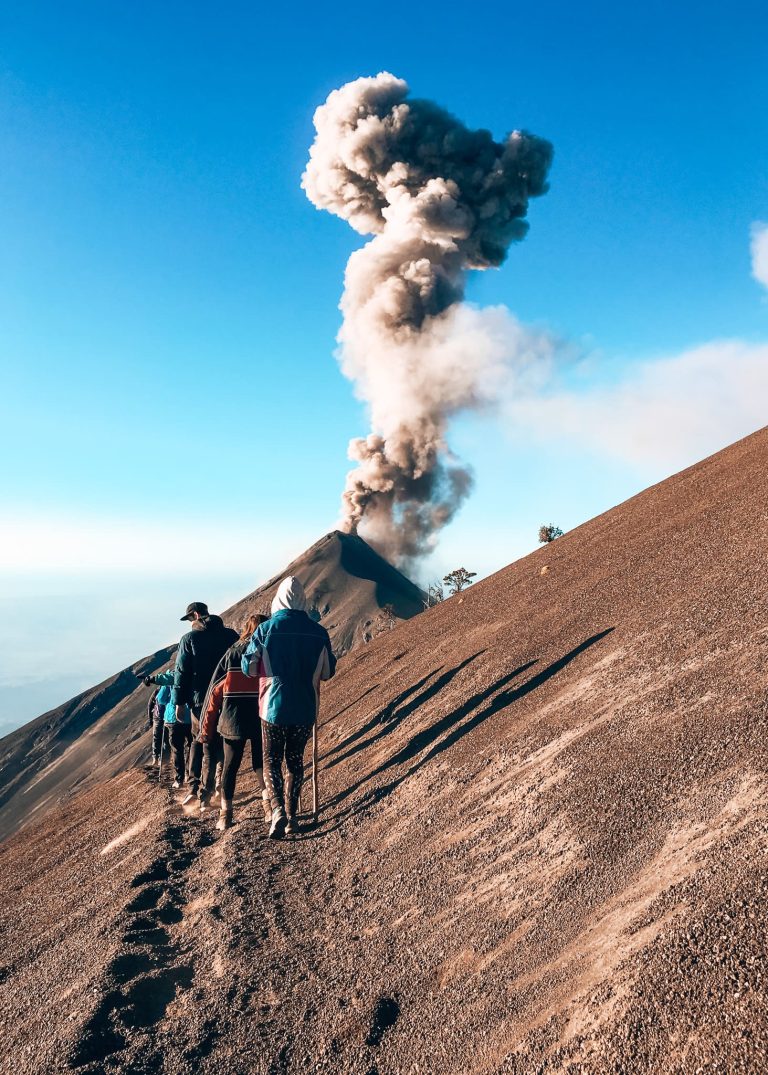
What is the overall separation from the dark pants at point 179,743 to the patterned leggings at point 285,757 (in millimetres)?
3897

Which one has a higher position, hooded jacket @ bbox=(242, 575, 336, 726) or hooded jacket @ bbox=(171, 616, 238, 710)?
hooded jacket @ bbox=(171, 616, 238, 710)

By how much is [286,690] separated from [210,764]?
2.77 meters

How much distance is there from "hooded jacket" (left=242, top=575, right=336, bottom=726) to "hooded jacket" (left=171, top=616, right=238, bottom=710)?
2254 millimetres

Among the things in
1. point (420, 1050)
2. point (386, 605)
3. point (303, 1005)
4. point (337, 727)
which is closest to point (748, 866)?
point (420, 1050)

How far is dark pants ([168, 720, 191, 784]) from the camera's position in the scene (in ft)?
36.6

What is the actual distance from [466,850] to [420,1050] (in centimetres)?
203

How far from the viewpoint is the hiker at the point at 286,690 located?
7.47 metres

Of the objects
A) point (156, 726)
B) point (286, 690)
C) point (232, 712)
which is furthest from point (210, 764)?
point (156, 726)

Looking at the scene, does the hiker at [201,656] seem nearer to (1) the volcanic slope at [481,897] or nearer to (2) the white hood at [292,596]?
(1) the volcanic slope at [481,897]

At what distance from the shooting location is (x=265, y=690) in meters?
7.57

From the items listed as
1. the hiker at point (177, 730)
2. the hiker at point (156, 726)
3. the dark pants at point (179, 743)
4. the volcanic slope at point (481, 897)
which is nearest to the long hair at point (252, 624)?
the volcanic slope at point (481, 897)

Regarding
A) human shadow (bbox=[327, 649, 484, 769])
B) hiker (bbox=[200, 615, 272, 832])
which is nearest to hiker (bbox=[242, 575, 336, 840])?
hiker (bbox=[200, 615, 272, 832])

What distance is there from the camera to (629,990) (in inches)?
137

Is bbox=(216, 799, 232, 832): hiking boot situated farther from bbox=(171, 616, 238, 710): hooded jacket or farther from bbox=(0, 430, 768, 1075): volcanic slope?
bbox=(171, 616, 238, 710): hooded jacket
